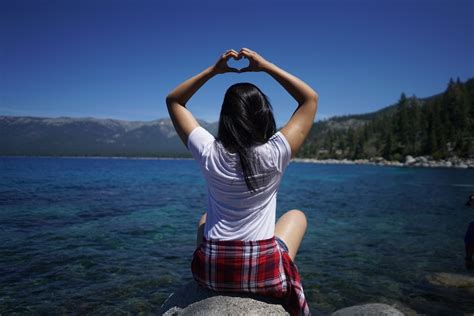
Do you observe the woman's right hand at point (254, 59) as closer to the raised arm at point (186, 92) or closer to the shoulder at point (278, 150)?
the raised arm at point (186, 92)

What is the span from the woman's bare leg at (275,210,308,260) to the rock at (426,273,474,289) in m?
6.59

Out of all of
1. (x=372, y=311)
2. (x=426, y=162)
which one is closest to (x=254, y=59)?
(x=372, y=311)

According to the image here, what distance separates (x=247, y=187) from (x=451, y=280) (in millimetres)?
8453

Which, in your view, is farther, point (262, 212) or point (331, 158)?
point (331, 158)

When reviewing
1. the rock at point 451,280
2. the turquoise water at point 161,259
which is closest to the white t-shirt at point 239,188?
the turquoise water at point 161,259

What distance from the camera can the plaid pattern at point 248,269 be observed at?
242 cm

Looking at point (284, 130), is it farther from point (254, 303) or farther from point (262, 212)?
point (254, 303)

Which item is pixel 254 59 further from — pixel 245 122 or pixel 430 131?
pixel 430 131

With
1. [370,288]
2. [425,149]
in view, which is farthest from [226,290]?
[425,149]

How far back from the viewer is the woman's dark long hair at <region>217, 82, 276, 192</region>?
A: 2.35 metres

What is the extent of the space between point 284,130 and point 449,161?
359 feet

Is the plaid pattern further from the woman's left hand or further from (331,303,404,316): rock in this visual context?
(331,303,404,316): rock

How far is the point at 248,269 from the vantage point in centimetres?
244

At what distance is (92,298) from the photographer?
665cm
